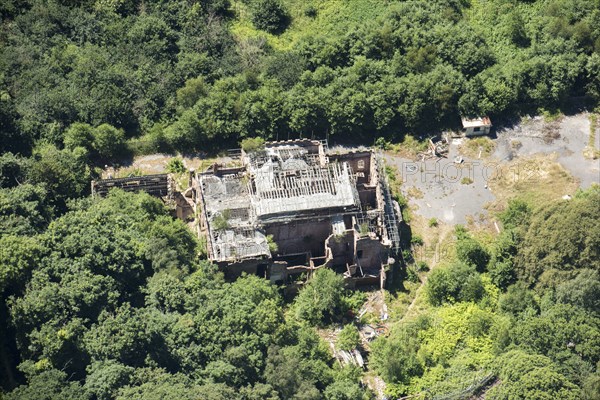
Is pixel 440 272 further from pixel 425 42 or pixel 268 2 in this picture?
pixel 268 2


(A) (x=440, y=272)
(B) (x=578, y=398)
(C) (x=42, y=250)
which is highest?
(C) (x=42, y=250)

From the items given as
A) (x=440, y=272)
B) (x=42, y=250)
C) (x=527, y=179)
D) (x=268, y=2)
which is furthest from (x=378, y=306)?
(x=268, y=2)

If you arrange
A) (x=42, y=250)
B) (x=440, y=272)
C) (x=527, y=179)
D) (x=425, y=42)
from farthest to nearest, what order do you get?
(x=425, y=42), (x=527, y=179), (x=440, y=272), (x=42, y=250)

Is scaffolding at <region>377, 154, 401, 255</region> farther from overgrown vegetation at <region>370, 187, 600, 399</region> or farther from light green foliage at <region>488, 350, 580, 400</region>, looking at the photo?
light green foliage at <region>488, 350, 580, 400</region>

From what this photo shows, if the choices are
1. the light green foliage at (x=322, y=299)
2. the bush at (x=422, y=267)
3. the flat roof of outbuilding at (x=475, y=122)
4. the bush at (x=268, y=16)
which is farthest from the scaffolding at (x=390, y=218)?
the bush at (x=268, y=16)

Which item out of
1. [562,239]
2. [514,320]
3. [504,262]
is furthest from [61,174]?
[562,239]

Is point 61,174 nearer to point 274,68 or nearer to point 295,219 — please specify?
point 295,219

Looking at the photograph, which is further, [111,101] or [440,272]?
[111,101]
